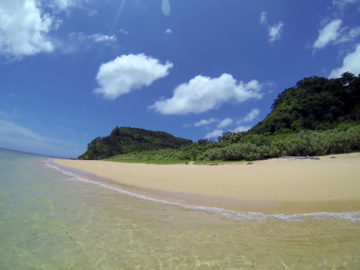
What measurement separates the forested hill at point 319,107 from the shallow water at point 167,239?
4111 centimetres

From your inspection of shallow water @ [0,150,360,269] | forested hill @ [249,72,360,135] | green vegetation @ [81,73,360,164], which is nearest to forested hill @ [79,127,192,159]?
green vegetation @ [81,73,360,164]

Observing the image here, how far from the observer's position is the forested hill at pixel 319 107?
3872 centimetres

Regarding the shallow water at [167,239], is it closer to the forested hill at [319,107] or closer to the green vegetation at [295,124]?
the green vegetation at [295,124]

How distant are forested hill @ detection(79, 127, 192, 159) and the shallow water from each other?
9504 centimetres

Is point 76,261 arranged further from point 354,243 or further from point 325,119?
point 325,119

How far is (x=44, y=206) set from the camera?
500cm

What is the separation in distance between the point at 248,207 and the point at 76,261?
445cm

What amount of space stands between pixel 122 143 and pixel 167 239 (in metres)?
113

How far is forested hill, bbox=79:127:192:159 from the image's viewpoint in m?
99.6

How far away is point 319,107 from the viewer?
4138 cm

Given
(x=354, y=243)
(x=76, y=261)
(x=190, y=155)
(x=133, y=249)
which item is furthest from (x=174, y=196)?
(x=190, y=155)

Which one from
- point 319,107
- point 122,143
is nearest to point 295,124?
point 319,107

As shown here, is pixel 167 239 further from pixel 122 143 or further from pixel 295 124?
pixel 122 143

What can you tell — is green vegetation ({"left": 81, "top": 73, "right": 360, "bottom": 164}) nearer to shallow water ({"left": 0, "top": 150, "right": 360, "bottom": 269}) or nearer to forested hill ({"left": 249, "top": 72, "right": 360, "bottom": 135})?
forested hill ({"left": 249, "top": 72, "right": 360, "bottom": 135})
